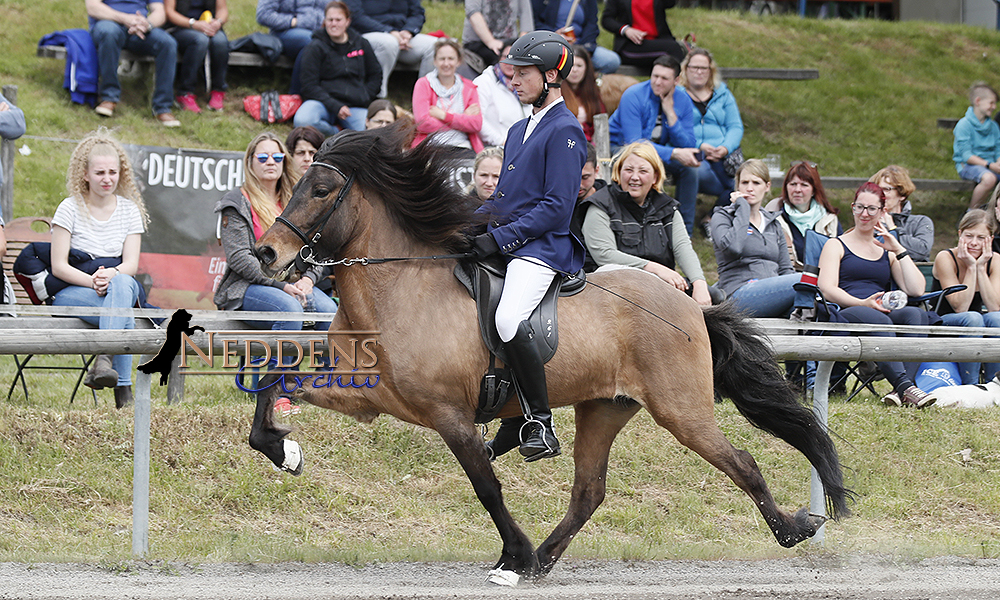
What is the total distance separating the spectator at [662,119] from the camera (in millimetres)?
9867

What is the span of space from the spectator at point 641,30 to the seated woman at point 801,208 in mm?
4242

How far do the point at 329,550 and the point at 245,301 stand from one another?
2.10m

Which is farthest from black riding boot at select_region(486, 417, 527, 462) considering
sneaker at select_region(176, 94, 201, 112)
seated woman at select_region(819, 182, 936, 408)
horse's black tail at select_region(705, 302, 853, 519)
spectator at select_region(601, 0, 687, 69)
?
spectator at select_region(601, 0, 687, 69)

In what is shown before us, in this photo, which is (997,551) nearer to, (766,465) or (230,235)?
(766,465)

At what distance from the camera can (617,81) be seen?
1198 cm

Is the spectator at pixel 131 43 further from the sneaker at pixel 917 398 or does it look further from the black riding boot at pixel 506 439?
the sneaker at pixel 917 398

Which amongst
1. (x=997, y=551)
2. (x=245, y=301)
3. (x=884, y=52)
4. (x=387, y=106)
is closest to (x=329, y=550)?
(x=245, y=301)

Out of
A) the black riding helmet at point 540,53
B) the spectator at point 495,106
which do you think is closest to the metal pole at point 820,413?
the black riding helmet at point 540,53

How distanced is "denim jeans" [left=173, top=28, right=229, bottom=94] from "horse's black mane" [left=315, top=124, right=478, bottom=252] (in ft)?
23.2

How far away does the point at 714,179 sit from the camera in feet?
36.2

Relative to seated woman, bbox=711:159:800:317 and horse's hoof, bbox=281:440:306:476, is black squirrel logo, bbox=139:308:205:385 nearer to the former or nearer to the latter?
horse's hoof, bbox=281:440:306:476

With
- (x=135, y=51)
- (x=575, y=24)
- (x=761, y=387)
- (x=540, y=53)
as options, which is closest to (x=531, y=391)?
(x=761, y=387)

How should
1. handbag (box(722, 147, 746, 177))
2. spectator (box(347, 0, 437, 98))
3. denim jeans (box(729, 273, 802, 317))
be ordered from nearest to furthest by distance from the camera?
denim jeans (box(729, 273, 802, 317)), handbag (box(722, 147, 746, 177)), spectator (box(347, 0, 437, 98))

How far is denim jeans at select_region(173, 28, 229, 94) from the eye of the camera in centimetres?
1104
